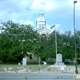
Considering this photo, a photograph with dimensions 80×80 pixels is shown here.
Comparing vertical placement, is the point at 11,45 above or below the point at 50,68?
above

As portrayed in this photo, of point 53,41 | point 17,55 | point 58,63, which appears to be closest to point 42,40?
point 53,41

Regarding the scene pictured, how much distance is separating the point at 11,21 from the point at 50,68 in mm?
30492

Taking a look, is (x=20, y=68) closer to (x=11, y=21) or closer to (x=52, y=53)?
(x=52, y=53)

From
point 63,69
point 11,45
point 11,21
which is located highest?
point 11,21

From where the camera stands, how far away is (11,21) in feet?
240

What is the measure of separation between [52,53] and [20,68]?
21977mm

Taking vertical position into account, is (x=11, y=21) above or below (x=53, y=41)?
above

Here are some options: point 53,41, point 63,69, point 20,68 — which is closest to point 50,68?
point 63,69

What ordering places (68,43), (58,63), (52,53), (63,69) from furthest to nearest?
(68,43) → (52,53) → (58,63) → (63,69)

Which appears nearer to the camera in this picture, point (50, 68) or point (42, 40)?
point (50, 68)

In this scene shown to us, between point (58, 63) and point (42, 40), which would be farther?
point (42, 40)

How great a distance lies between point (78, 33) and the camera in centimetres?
7231

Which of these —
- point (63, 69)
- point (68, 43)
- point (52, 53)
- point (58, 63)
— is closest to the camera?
point (63, 69)

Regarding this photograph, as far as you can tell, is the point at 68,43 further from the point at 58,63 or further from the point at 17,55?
the point at 58,63
